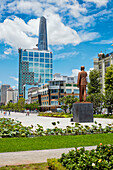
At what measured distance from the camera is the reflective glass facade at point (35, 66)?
16988cm

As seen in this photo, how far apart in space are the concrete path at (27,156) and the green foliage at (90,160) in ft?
4.41

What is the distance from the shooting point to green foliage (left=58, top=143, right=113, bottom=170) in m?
5.09

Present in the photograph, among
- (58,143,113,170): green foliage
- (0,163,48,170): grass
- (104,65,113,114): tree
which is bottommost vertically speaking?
(0,163,48,170): grass

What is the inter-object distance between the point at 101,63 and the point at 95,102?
38.3 meters

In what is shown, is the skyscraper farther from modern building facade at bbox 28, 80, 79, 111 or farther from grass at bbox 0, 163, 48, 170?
grass at bbox 0, 163, 48, 170

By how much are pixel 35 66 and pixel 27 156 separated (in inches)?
6641

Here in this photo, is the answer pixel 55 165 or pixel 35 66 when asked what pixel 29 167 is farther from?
pixel 35 66

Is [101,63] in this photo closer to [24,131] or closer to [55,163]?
[24,131]

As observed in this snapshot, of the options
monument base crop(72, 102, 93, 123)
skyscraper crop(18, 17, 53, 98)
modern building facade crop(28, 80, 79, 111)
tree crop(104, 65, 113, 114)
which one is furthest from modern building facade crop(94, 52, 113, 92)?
skyscraper crop(18, 17, 53, 98)

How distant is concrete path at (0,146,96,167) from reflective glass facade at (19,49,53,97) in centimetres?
16229

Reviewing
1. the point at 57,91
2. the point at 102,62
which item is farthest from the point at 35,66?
the point at 102,62

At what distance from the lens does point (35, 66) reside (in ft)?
570

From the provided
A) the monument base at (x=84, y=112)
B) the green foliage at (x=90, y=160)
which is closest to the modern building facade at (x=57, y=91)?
the monument base at (x=84, y=112)

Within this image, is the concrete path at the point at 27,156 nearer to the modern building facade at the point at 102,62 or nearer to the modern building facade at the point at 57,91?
the modern building facade at the point at 102,62
